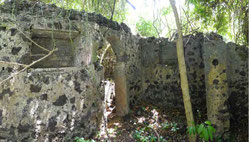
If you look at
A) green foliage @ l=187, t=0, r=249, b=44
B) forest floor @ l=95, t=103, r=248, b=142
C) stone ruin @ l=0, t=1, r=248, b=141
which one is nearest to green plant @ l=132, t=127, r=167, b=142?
forest floor @ l=95, t=103, r=248, b=142

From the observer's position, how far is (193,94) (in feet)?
19.3

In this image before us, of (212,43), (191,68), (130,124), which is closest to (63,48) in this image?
(130,124)

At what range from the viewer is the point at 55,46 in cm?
409

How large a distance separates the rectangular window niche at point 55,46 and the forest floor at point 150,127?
179cm

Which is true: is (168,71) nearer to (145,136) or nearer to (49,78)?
(145,136)

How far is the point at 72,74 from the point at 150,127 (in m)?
2.20

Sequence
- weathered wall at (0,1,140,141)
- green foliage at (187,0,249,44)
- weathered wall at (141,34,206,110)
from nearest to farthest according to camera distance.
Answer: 1. weathered wall at (0,1,140,141)
2. weathered wall at (141,34,206,110)
3. green foliage at (187,0,249,44)

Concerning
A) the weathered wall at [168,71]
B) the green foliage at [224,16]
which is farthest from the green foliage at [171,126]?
the green foliage at [224,16]

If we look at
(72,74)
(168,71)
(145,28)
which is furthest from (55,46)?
(145,28)

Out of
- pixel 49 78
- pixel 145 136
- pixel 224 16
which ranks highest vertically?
pixel 224 16

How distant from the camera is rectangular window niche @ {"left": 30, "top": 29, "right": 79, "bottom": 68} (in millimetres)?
3982

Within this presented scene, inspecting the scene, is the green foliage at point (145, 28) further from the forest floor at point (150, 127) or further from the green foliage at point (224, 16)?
the forest floor at point (150, 127)

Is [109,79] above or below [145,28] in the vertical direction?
below

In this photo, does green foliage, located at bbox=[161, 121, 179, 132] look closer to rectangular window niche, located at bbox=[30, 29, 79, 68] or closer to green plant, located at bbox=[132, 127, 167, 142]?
green plant, located at bbox=[132, 127, 167, 142]
